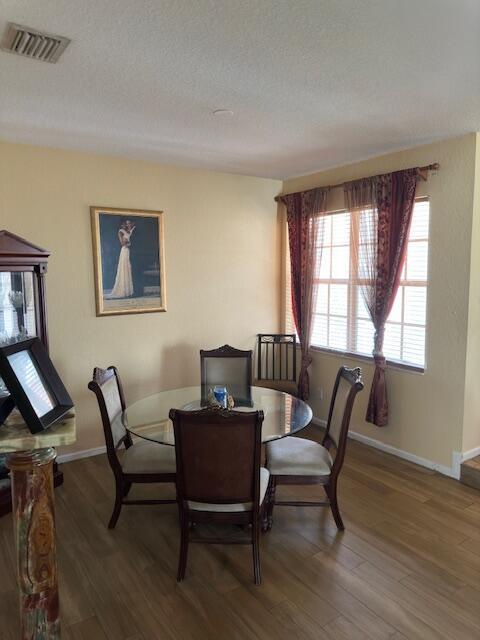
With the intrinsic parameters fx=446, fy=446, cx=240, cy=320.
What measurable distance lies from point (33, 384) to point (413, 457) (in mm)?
3365

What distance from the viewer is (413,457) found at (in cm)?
384

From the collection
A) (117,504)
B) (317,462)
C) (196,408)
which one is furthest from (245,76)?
(117,504)

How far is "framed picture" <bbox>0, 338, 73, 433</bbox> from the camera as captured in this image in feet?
4.43

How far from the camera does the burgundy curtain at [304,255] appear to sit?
458 cm

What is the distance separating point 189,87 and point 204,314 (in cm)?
245

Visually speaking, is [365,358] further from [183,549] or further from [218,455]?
[183,549]

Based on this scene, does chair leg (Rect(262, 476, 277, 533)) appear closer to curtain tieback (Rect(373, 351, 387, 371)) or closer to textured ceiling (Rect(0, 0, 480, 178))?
curtain tieback (Rect(373, 351, 387, 371))

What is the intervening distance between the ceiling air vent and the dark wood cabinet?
1310 millimetres

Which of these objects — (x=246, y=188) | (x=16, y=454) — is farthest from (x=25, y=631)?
Answer: (x=246, y=188)

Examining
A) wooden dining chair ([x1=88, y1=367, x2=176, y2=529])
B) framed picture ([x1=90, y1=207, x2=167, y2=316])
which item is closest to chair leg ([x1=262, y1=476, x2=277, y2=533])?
wooden dining chair ([x1=88, y1=367, x2=176, y2=529])

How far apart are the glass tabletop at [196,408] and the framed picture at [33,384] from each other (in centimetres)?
121

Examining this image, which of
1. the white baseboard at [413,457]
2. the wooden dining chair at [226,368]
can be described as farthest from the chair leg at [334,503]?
the wooden dining chair at [226,368]

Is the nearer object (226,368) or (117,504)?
(117,504)

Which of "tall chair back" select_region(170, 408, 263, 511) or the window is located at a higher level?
the window
